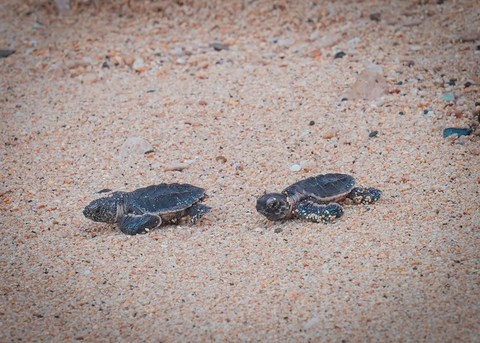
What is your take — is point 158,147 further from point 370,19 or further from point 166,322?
point 370,19

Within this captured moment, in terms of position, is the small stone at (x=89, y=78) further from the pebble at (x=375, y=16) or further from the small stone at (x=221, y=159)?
the pebble at (x=375, y=16)

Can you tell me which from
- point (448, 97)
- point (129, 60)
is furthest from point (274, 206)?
point (129, 60)

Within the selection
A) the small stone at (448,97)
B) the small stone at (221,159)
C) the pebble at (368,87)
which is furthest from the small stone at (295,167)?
the small stone at (448,97)

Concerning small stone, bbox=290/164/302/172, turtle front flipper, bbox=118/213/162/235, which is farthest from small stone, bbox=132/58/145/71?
turtle front flipper, bbox=118/213/162/235

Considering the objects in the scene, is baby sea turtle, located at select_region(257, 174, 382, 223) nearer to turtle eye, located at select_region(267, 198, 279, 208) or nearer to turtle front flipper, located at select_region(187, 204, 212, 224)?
turtle eye, located at select_region(267, 198, 279, 208)

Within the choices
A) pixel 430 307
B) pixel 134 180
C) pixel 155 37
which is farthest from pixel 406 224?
pixel 155 37
